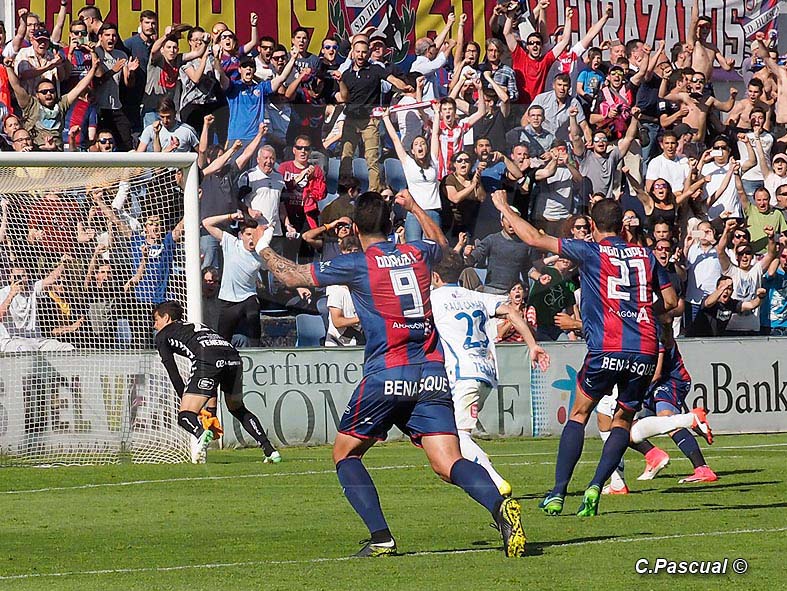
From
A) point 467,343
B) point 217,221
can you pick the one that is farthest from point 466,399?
point 217,221

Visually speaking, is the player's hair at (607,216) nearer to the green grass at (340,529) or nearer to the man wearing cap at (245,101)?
the green grass at (340,529)

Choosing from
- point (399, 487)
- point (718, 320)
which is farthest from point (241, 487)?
point (718, 320)

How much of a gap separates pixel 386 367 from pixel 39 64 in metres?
9.87

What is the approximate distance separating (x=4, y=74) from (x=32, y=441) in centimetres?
436

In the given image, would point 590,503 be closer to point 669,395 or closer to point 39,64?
point 669,395

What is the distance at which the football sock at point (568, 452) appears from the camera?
29.3ft

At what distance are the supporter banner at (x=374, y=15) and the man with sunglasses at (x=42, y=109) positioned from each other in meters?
2.23

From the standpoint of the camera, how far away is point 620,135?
18.7 metres

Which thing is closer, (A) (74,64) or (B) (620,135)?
(A) (74,64)

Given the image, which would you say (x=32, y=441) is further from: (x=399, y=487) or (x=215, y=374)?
(x=399, y=487)

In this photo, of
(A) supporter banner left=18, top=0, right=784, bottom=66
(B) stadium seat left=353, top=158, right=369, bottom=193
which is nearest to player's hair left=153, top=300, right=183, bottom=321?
(B) stadium seat left=353, top=158, right=369, bottom=193

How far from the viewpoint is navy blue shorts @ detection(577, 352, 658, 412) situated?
9039 mm

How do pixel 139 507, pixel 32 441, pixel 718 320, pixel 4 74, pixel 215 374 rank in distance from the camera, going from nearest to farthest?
pixel 139 507
pixel 215 374
pixel 32 441
pixel 4 74
pixel 718 320

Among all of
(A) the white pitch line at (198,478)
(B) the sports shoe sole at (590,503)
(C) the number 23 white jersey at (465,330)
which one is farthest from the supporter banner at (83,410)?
(B) the sports shoe sole at (590,503)
